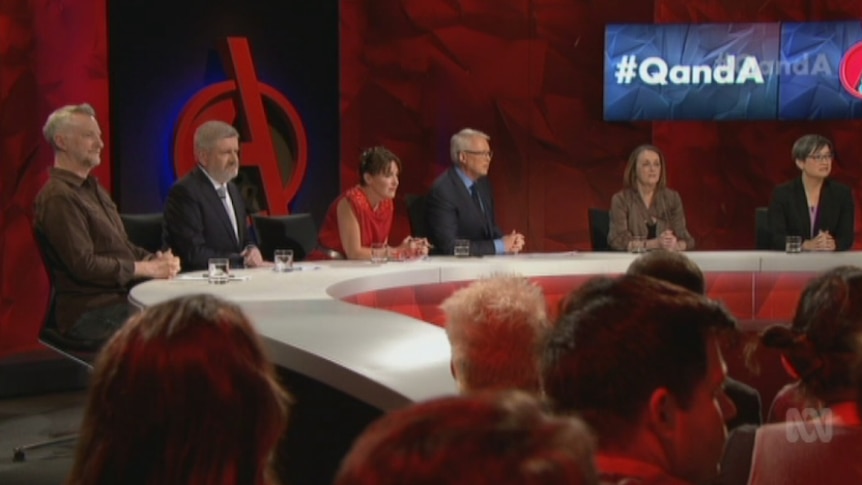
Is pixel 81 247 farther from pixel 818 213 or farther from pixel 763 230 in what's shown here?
pixel 818 213

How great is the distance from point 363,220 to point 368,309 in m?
2.04

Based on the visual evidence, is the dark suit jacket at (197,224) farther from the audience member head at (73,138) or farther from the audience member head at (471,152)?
the audience member head at (471,152)

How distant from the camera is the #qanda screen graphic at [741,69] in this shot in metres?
7.07

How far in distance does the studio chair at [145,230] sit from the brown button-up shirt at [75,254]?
55 cm

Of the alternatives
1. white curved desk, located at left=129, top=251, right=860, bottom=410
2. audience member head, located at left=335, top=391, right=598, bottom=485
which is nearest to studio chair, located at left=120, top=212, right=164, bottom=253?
white curved desk, located at left=129, top=251, right=860, bottom=410

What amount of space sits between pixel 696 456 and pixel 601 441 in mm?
108

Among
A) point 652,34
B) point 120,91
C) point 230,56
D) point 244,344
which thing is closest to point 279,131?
point 230,56

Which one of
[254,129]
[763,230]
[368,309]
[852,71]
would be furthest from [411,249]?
[852,71]

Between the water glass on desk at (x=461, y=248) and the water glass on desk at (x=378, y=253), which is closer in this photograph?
the water glass on desk at (x=378, y=253)

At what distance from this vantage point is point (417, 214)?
5.40 m

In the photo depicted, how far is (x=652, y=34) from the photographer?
7.17 meters

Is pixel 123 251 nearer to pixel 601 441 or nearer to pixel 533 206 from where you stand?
pixel 601 441

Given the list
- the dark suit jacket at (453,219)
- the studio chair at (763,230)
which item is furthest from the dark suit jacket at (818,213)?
the dark suit jacket at (453,219)

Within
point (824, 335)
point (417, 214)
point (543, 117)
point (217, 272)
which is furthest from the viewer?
point (543, 117)
